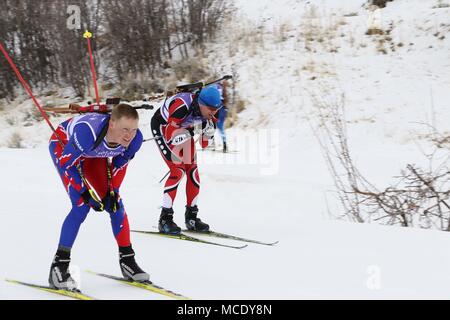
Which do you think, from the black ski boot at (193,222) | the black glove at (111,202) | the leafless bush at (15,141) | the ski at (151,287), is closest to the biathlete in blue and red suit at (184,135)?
the black ski boot at (193,222)

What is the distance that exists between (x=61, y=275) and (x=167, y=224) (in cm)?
211

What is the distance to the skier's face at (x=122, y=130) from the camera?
3764 millimetres

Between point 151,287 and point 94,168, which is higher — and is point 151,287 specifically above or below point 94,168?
below

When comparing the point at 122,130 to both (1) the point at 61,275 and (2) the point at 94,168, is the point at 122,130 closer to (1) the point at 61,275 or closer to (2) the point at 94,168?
(2) the point at 94,168

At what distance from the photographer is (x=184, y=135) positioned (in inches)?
233

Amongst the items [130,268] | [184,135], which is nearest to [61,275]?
[130,268]

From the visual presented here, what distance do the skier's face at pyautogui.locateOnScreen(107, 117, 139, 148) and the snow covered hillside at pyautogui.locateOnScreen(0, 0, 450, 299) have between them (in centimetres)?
114

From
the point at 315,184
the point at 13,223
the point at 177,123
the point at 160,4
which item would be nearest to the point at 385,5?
the point at 160,4

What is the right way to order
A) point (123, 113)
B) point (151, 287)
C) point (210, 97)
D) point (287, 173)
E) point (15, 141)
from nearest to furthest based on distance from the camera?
point (123, 113)
point (151, 287)
point (210, 97)
point (287, 173)
point (15, 141)

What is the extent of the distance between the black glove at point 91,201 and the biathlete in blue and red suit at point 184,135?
2011mm

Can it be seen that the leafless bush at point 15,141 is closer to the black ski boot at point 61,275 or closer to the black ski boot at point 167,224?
the black ski boot at point 167,224

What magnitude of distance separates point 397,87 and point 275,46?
3.85 meters
